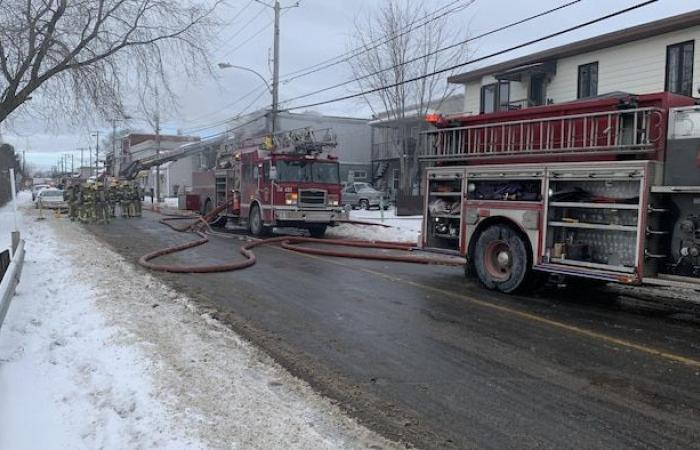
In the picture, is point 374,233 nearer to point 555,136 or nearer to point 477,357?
point 555,136

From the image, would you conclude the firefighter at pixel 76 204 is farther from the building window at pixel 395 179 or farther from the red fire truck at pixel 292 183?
the building window at pixel 395 179

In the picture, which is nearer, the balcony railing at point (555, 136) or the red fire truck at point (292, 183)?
the balcony railing at point (555, 136)

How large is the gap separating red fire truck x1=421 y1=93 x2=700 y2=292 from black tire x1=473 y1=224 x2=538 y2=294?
0.02 metres

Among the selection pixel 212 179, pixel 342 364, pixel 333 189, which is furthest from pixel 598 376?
pixel 212 179

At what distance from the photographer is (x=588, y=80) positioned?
20.7 metres

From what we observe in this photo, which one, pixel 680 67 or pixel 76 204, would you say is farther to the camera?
pixel 76 204

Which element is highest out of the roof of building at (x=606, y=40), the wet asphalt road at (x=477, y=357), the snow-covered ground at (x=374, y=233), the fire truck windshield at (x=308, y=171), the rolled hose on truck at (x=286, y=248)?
the roof of building at (x=606, y=40)

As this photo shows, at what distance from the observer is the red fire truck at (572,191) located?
295 inches

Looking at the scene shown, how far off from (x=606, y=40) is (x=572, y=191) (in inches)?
512

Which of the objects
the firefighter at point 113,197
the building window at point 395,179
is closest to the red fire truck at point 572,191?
the firefighter at point 113,197

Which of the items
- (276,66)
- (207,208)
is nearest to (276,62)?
(276,66)

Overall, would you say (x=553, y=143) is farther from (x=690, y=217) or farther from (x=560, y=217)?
(x=690, y=217)

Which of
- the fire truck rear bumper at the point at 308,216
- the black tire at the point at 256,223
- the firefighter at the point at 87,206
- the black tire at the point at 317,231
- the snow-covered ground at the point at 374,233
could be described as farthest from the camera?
the firefighter at the point at 87,206

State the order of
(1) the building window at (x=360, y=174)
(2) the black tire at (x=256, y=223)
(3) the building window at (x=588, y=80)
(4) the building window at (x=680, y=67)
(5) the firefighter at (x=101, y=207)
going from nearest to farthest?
(4) the building window at (x=680, y=67)
(2) the black tire at (x=256, y=223)
(3) the building window at (x=588, y=80)
(5) the firefighter at (x=101, y=207)
(1) the building window at (x=360, y=174)
